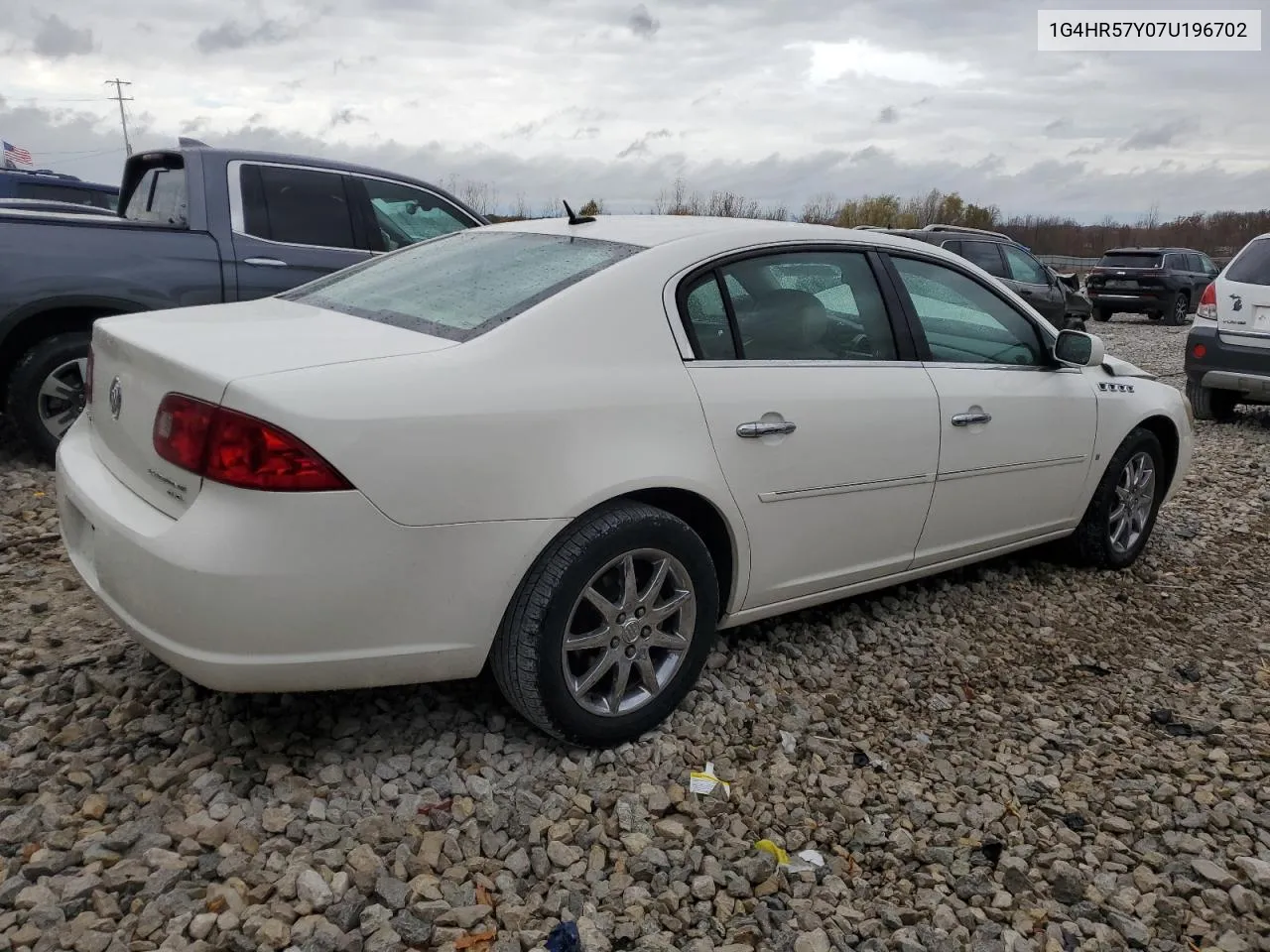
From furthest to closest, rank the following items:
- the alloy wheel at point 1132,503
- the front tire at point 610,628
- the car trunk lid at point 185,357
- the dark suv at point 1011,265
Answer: the dark suv at point 1011,265 → the alloy wheel at point 1132,503 → the front tire at point 610,628 → the car trunk lid at point 185,357

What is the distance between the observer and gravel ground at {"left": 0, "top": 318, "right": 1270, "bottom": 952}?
2305 millimetres

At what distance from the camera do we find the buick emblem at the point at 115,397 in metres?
2.78

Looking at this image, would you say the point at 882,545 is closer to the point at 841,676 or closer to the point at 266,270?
the point at 841,676

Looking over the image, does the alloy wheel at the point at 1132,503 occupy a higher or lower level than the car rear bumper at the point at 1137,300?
lower

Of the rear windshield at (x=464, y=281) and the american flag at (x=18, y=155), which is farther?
the american flag at (x=18, y=155)

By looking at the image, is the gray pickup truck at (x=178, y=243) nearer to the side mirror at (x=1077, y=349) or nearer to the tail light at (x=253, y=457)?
the tail light at (x=253, y=457)

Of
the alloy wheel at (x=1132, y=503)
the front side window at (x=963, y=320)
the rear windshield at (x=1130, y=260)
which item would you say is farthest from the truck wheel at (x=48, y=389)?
the rear windshield at (x=1130, y=260)

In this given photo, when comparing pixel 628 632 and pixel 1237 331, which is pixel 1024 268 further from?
pixel 628 632

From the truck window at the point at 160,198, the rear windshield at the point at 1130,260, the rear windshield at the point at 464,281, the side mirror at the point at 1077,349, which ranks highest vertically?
the rear windshield at the point at 1130,260

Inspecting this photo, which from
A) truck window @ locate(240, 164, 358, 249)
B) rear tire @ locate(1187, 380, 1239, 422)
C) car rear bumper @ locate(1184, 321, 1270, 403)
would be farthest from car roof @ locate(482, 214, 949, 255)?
rear tire @ locate(1187, 380, 1239, 422)

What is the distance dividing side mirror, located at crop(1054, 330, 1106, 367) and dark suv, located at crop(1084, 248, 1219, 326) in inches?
695

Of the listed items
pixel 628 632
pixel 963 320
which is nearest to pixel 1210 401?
pixel 963 320

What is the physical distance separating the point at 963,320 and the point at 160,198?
4.65 m

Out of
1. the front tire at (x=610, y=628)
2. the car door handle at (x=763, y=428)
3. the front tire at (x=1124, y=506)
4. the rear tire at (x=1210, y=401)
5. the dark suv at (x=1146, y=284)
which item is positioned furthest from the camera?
the dark suv at (x=1146, y=284)
